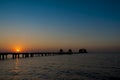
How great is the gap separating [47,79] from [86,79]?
6.20 m

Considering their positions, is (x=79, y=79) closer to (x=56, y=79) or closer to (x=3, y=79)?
(x=56, y=79)

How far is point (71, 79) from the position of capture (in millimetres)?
26031

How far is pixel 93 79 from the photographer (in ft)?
86.7

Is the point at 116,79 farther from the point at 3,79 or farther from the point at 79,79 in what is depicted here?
the point at 3,79

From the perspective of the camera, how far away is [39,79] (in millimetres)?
25781

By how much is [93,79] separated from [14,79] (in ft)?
41.0

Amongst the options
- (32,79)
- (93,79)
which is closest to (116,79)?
(93,79)

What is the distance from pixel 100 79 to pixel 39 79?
31.8 feet

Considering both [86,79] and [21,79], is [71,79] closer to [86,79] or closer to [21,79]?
[86,79]

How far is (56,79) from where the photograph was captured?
25922 mm

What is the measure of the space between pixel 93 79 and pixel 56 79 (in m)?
5.93

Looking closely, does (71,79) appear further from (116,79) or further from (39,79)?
(116,79)

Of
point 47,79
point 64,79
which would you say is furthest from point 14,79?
point 64,79

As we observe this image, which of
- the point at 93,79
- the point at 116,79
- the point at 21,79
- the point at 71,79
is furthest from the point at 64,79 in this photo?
the point at 116,79
